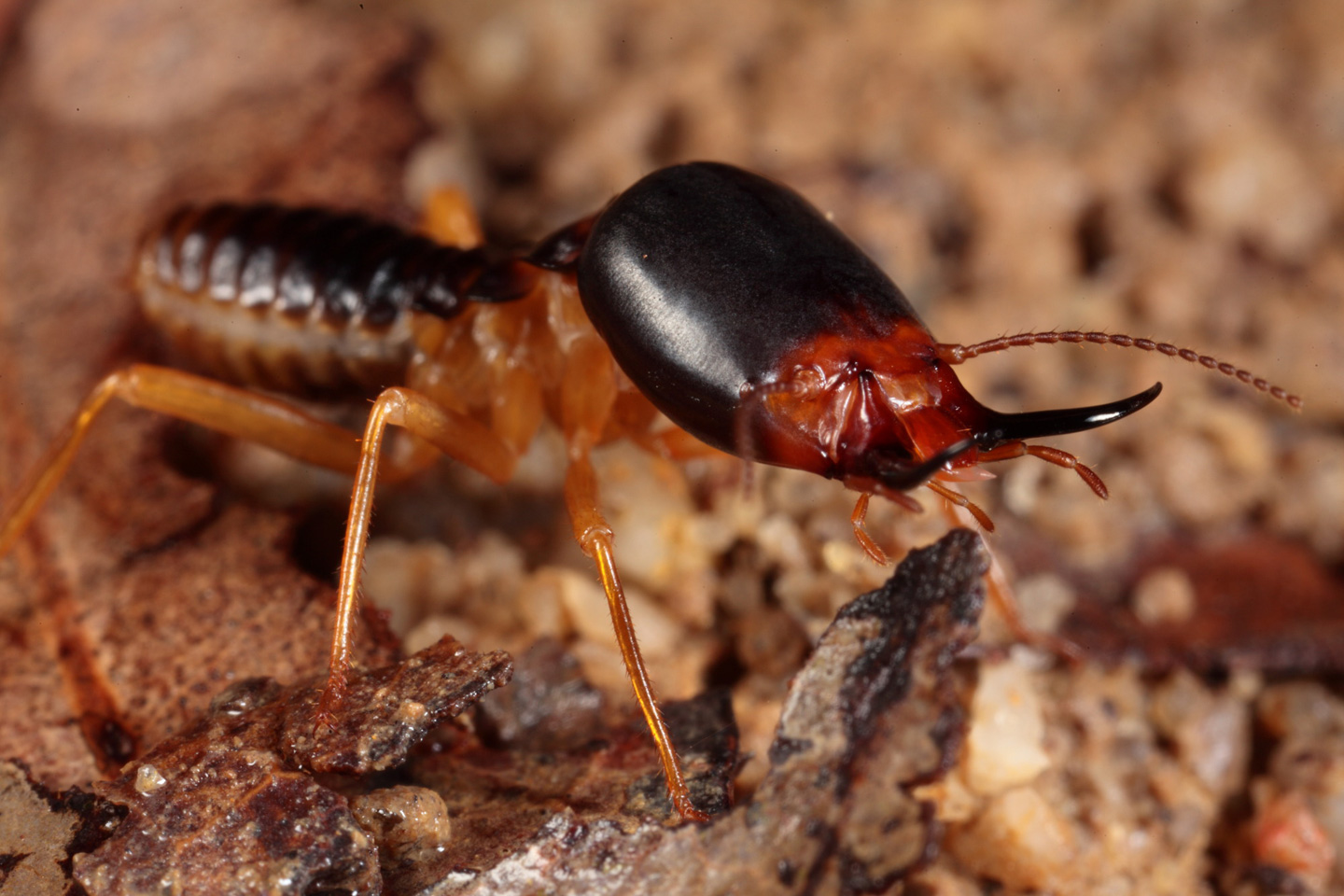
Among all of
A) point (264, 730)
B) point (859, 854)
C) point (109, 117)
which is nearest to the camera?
point (859, 854)

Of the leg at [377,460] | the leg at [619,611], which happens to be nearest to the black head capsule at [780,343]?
the leg at [619,611]

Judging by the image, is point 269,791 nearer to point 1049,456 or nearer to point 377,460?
point 377,460

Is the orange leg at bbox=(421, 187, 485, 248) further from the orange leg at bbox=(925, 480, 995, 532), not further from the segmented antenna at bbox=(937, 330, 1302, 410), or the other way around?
the orange leg at bbox=(925, 480, 995, 532)

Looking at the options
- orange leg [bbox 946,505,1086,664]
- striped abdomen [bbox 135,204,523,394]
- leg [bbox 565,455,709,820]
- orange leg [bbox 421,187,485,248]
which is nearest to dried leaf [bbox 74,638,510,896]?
leg [bbox 565,455,709,820]

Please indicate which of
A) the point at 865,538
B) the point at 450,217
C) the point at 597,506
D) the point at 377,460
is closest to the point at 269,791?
the point at 377,460

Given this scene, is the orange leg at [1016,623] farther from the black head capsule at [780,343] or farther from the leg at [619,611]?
the leg at [619,611]

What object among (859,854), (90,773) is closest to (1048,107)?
Result: (859,854)

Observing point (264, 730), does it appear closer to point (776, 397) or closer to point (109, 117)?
point (776, 397)
